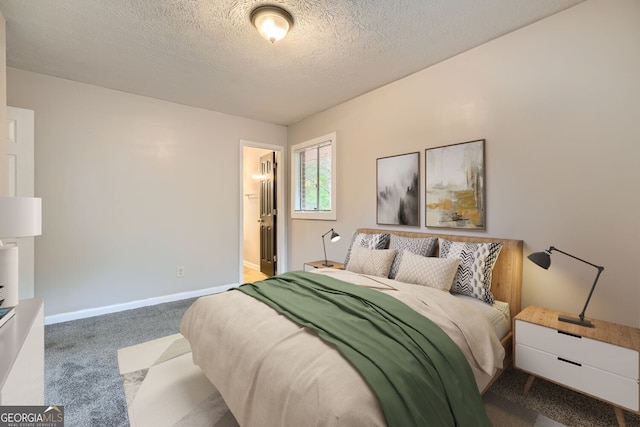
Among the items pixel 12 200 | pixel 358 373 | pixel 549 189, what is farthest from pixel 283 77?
pixel 358 373

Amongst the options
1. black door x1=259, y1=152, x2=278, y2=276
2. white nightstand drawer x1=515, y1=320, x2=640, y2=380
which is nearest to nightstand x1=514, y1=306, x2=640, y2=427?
white nightstand drawer x1=515, y1=320, x2=640, y2=380

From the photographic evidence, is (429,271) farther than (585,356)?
Yes

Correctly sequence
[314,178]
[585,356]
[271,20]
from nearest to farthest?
[585,356]
[271,20]
[314,178]

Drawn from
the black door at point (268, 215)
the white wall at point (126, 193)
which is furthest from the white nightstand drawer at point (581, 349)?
the black door at point (268, 215)

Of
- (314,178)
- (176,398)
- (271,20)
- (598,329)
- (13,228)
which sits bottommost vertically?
(176,398)

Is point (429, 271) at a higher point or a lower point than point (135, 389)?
higher

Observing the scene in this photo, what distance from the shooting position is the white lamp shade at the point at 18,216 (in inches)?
51.7

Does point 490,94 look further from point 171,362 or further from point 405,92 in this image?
point 171,362

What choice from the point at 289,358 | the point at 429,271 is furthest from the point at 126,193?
the point at 429,271

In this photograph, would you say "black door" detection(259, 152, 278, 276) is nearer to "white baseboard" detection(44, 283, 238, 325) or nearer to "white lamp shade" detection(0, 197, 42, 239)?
"white baseboard" detection(44, 283, 238, 325)

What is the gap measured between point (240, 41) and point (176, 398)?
108 inches

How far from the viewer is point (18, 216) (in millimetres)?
1356

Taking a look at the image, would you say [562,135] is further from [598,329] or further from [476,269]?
[598,329]

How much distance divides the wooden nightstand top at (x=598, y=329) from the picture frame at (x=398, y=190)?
1289 millimetres
